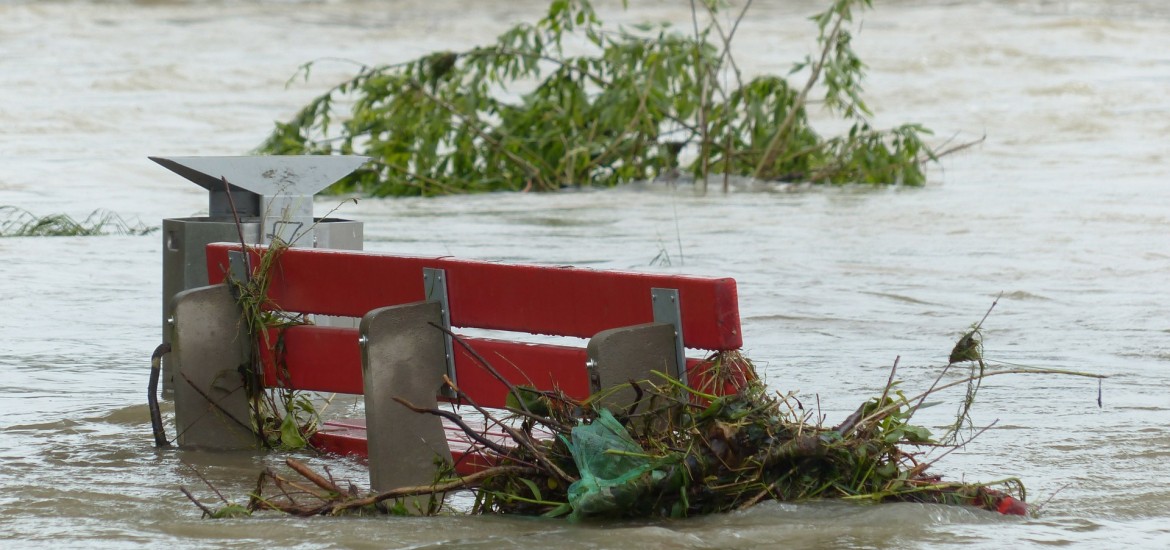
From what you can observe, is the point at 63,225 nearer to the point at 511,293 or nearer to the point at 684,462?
the point at 511,293

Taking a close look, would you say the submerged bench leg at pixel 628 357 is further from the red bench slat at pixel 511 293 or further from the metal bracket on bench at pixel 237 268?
the metal bracket on bench at pixel 237 268

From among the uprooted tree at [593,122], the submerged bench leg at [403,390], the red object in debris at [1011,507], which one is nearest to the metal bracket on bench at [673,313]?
the submerged bench leg at [403,390]

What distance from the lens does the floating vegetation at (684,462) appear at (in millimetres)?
4000

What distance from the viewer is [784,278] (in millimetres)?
9766

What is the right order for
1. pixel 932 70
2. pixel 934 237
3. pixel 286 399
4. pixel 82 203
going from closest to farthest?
pixel 286 399 < pixel 934 237 < pixel 82 203 < pixel 932 70

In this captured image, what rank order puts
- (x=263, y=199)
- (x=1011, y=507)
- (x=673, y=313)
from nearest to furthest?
(x=673, y=313)
(x=1011, y=507)
(x=263, y=199)

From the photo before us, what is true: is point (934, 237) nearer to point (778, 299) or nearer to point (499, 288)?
point (778, 299)

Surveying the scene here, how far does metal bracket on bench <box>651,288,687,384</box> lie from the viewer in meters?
4.12

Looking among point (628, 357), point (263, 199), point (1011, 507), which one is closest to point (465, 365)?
point (628, 357)

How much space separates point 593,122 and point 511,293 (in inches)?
402

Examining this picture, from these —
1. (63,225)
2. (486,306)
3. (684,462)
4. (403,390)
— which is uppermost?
(63,225)

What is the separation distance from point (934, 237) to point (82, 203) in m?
7.36

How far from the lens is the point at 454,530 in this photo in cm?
405

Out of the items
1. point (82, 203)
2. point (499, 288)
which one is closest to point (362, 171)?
point (82, 203)
